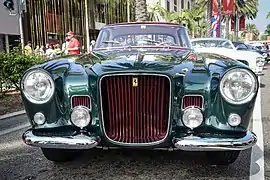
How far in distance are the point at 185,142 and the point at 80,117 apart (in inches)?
36.1

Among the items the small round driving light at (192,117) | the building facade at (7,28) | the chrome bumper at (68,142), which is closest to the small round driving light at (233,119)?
the small round driving light at (192,117)

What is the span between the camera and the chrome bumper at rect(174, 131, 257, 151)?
272 cm

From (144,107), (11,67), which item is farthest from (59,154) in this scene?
(11,67)

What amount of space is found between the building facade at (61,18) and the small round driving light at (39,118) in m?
20.6

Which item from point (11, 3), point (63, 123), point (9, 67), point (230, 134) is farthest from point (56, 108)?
point (11, 3)

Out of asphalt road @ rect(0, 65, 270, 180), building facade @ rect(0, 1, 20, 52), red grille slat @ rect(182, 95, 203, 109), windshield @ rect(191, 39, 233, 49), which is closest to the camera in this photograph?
red grille slat @ rect(182, 95, 203, 109)

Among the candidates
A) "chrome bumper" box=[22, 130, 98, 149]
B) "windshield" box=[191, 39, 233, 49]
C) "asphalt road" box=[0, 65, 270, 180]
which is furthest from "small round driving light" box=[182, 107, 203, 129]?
"windshield" box=[191, 39, 233, 49]

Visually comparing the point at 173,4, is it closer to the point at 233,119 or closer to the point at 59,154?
the point at 59,154

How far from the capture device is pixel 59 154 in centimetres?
342

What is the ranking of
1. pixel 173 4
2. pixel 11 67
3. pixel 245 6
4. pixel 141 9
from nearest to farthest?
pixel 11 67, pixel 141 9, pixel 245 6, pixel 173 4

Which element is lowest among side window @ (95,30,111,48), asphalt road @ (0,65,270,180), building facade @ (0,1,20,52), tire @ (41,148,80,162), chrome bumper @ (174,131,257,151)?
asphalt road @ (0,65,270,180)

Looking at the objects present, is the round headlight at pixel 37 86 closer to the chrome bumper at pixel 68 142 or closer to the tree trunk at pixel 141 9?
the chrome bumper at pixel 68 142

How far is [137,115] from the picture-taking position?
9.39 feet

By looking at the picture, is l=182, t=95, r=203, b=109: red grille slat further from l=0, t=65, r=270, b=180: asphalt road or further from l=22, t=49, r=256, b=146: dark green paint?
l=0, t=65, r=270, b=180: asphalt road
